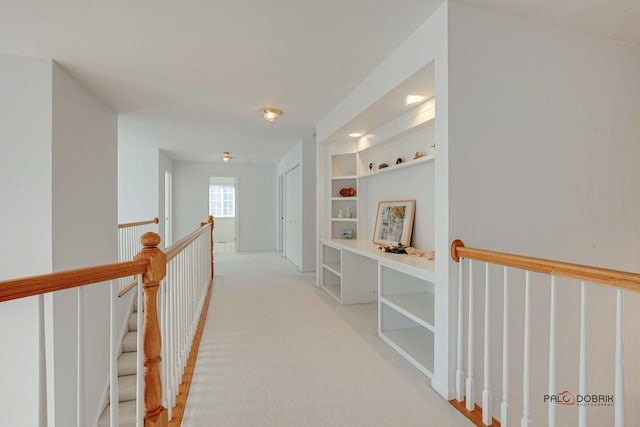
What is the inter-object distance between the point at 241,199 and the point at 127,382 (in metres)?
5.27

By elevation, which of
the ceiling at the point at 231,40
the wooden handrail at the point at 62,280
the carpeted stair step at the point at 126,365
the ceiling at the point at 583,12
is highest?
the ceiling at the point at 583,12

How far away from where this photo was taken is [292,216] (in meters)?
6.85

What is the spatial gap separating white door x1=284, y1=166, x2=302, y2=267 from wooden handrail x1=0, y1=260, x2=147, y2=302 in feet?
15.4

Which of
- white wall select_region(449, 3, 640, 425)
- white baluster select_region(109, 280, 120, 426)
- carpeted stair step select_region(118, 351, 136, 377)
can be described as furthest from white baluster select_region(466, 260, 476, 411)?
carpeted stair step select_region(118, 351, 136, 377)

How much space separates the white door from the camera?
20.3ft

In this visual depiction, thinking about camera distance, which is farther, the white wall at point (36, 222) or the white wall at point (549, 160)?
the white wall at point (36, 222)

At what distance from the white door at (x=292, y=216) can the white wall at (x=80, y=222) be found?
3.09 m

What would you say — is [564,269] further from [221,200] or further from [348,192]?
[221,200]

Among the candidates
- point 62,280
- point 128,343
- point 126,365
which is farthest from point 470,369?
point 128,343

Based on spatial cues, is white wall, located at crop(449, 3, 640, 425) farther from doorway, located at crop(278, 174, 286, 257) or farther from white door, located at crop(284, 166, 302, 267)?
doorway, located at crop(278, 174, 286, 257)

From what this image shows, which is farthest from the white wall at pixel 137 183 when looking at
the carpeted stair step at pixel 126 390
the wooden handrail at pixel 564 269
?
the wooden handrail at pixel 564 269

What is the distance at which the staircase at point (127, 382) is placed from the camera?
318cm

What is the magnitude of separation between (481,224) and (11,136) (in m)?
3.45

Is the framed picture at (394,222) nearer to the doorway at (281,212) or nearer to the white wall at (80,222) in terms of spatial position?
the white wall at (80,222)
